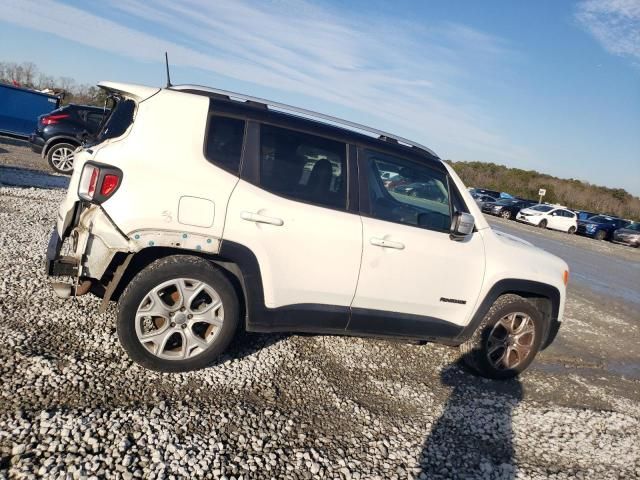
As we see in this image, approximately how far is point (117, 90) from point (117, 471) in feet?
8.31

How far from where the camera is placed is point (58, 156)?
1212 centimetres

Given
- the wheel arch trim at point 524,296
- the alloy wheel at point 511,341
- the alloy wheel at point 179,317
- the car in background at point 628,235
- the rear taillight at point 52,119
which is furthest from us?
the car in background at point 628,235

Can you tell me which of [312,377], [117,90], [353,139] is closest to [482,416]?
[312,377]

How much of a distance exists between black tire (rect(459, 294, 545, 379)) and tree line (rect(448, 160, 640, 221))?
182 ft

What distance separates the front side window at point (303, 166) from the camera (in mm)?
3574

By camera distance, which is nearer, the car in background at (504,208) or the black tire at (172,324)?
the black tire at (172,324)

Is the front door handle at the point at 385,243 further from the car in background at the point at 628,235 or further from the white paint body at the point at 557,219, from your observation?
the car in background at the point at 628,235

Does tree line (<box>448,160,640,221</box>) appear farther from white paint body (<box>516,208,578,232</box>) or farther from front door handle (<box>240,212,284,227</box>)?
front door handle (<box>240,212,284,227</box>)

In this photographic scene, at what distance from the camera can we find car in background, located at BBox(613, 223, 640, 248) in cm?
3034

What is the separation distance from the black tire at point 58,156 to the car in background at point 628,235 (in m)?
31.7

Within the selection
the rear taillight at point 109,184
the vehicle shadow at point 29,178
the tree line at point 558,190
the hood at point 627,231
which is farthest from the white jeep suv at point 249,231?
the tree line at point 558,190

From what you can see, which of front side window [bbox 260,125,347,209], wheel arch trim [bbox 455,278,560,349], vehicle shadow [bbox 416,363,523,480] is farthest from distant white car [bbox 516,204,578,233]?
front side window [bbox 260,125,347,209]

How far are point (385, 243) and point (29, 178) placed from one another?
10.1m

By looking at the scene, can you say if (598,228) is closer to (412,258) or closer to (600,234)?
(600,234)
